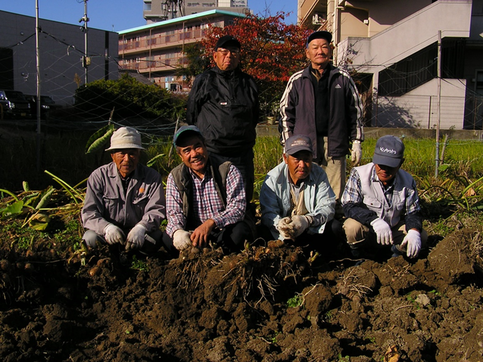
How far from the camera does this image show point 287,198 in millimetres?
3350

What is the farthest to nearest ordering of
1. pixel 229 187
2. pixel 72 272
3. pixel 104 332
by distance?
1. pixel 229 187
2. pixel 72 272
3. pixel 104 332

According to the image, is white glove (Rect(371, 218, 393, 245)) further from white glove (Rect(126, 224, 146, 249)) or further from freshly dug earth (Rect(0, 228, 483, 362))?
white glove (Rect(126, 224, 146, 249))

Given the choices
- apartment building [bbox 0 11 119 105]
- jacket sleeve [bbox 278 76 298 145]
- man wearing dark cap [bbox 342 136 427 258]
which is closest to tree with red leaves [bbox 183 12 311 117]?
jacket sleeve [bbox 278 76 298 145]

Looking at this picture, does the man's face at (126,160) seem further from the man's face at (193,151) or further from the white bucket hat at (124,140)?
the man's face at (193,151)

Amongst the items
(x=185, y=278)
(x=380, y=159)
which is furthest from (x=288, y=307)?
(x=380, y=159)

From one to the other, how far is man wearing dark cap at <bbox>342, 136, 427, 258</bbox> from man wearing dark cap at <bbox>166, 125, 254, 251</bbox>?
31.9 inches

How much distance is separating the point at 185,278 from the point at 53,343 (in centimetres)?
82

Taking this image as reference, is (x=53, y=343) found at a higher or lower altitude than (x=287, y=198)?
lower

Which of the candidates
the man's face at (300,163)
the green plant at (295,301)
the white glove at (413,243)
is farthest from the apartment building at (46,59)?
the green plant at (295,301)

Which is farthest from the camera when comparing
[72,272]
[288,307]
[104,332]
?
[72,272]

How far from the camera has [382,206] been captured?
333 centimetres

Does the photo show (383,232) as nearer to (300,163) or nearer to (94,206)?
(300,163)

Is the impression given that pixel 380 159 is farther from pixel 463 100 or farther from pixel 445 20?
pixel 445 20

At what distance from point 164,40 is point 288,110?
41514mm
